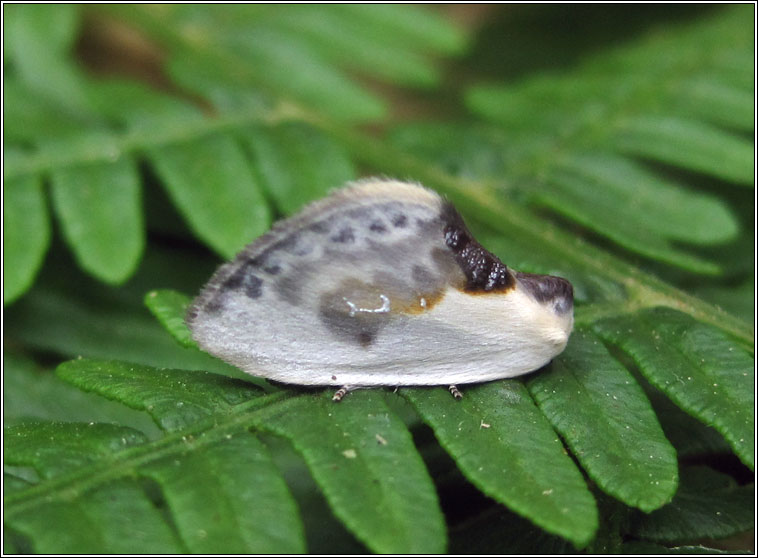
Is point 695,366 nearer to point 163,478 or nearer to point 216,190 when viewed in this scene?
point 163,478

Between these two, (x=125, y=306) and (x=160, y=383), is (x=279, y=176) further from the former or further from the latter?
(x=160, y=383)

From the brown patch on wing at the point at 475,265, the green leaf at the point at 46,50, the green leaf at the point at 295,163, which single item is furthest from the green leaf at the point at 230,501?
the green leaf at the point at 46,50

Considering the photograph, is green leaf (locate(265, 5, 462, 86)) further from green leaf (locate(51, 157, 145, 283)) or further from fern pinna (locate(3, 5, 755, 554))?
green leaf (locate(51, 157, 145, 283))

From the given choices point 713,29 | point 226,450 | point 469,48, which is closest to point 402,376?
point 226,450

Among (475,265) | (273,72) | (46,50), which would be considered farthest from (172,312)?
(46,50)

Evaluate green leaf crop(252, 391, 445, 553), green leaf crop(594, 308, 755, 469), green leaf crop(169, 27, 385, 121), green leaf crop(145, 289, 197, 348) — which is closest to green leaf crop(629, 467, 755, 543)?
green leaf crop(594, 308, 755, 469)
